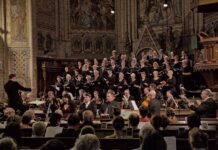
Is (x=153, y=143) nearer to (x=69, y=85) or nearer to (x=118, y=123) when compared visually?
(x=118, y=123)

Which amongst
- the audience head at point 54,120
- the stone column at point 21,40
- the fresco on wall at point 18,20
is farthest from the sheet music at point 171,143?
the fresco on wall at point 18,20

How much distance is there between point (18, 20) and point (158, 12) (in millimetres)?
6947

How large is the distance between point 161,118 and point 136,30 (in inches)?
648

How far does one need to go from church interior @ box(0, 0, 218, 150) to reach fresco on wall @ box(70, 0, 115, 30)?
0.05 meters

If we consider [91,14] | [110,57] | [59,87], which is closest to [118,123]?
[59,87]

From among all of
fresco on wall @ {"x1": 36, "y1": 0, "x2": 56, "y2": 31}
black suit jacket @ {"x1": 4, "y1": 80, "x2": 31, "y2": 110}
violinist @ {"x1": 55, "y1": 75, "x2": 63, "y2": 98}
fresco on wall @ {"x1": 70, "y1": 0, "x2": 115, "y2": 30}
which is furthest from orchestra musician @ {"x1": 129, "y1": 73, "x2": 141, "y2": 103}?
fresco on wall @ {"x1": 70, "y1": 0, "x2": 115, "y2": 30}

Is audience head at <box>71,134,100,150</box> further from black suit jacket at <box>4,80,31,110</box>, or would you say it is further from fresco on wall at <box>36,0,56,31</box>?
fresco on wall at <box>36,0,56,31</box>

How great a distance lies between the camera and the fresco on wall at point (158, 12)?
66.5 feet

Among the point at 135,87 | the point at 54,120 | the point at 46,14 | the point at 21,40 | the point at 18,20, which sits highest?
the point at 46,14

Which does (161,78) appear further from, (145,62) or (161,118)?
(161,118)

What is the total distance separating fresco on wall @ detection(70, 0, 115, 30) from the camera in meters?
22.1

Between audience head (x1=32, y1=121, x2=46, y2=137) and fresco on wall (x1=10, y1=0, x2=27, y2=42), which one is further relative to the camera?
fresco on wall (x1=10, y1=0, x2=27, y2=42)

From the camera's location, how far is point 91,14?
22.2 m

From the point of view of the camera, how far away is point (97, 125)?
805 centimetres
